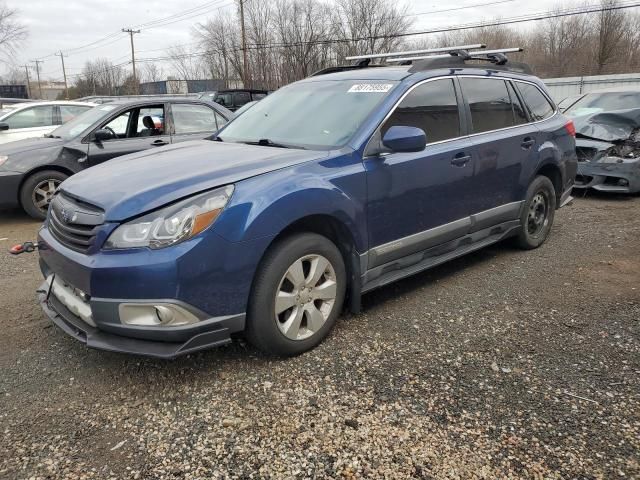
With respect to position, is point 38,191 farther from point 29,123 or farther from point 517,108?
point 517,108

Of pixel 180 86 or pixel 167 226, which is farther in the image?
pixel 180 86

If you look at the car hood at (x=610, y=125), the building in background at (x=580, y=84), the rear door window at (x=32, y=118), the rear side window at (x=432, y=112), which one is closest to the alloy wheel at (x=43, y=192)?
the rear door window at (x=32, y=118)

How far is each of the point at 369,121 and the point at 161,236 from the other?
1.63 m

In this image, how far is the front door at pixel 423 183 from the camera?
11.5ft

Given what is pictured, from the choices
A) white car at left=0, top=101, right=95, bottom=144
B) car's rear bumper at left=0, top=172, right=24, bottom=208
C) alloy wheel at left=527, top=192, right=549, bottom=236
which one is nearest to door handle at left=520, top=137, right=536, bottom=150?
alloy wheel at left=527, top=192, right=549, bottom=236

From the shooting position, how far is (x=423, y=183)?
374cm

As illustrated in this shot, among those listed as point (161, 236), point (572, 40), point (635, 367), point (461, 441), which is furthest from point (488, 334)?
point (572, 40)

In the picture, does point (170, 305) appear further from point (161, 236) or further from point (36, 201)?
point (36, 201)

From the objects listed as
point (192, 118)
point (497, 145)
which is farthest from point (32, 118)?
point (497, 145)

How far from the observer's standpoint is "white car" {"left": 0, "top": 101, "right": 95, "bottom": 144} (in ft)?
30.3

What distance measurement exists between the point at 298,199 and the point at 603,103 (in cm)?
822

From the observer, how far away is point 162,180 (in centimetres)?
289

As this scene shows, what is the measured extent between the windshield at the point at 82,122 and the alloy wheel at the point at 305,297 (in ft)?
16.7

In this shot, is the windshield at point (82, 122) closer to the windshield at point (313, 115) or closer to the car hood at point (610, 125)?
the windshield at point (313, 115)
